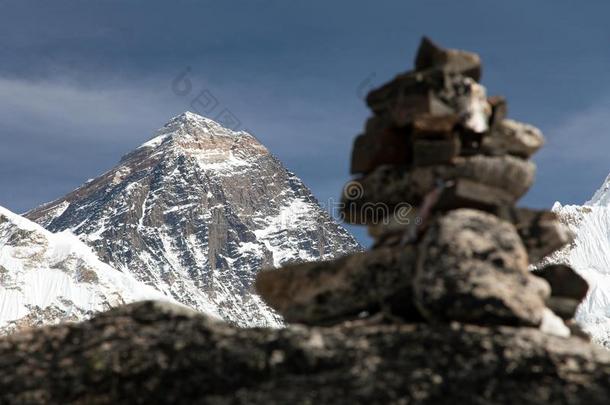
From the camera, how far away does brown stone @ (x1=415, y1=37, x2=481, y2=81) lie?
13422mm

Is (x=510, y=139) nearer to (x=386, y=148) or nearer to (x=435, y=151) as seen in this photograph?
(x=435, y=151)

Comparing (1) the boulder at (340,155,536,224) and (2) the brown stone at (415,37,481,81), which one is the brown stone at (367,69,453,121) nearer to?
(2) the brown stone at (415,37,481,81)

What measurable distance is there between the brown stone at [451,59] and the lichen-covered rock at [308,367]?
413cm

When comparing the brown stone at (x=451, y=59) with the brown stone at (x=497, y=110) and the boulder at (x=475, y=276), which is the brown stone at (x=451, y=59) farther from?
the boulder at (x=475, y=276)

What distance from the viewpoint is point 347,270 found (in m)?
12.9

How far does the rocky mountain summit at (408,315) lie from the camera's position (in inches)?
395

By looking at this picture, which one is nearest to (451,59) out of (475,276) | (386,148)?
(386,148)

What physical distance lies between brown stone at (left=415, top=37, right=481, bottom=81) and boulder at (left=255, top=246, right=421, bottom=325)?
270 centimetres

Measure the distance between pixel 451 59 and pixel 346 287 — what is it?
346 centimetres

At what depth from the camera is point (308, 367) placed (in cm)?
1027

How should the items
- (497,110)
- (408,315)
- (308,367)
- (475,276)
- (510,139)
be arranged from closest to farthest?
1. (308,367)
2. (475,276)
3. (408,315)
4. (510,139)
5. (497,110)

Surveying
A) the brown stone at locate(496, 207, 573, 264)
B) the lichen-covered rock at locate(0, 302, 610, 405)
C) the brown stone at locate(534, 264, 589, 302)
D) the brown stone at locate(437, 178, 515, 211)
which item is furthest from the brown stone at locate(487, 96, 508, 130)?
the lichen-covered rock at locate(0, 302, 610, 405)

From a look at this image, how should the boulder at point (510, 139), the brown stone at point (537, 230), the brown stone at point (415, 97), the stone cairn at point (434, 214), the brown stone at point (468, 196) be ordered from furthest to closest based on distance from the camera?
1. the boulder at point (510, 139)
2. the brown stone at point (537, 230)
3. the brown stone at point (415, 97)
4. the brown stone at point (468, 196)
5. the stone cairn at point (434, 214)

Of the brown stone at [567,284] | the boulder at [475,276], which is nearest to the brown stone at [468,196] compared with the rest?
the boulder at [475,276]
